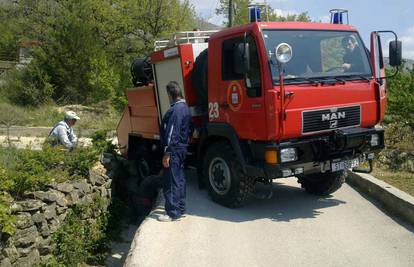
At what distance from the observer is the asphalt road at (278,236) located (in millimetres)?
5250

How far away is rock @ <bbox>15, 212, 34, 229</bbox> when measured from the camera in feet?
22.6

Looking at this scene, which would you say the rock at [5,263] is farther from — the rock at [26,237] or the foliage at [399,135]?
the foliage at [399,135]

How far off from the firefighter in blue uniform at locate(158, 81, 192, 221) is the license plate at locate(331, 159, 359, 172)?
2062 mm

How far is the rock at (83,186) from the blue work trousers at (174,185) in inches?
100.0

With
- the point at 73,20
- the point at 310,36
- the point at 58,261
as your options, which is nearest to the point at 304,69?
the point at 310,36

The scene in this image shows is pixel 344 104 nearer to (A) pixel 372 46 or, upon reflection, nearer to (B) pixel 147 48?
(A) pixel 372 46

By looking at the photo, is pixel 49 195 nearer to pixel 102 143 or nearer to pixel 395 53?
pixel 102 143

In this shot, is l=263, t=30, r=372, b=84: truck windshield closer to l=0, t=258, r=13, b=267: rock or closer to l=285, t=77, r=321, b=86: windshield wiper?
l=285, t=77, r=321, b=86: windshield wiper

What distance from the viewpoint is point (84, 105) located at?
2617cm

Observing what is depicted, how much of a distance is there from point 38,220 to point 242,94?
3.71m

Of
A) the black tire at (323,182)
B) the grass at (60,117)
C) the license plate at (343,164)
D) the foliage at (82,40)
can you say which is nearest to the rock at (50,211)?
the black tire at (323,182)

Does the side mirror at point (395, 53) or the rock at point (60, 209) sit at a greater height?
the side mirror at point (395, 53)

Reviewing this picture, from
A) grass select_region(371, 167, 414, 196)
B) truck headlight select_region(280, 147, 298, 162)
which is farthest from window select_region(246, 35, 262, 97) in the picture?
grass select_region(371, 167, 414, 196)

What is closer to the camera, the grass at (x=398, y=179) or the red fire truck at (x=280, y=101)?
the red fire truck at (x=280, y=101)
